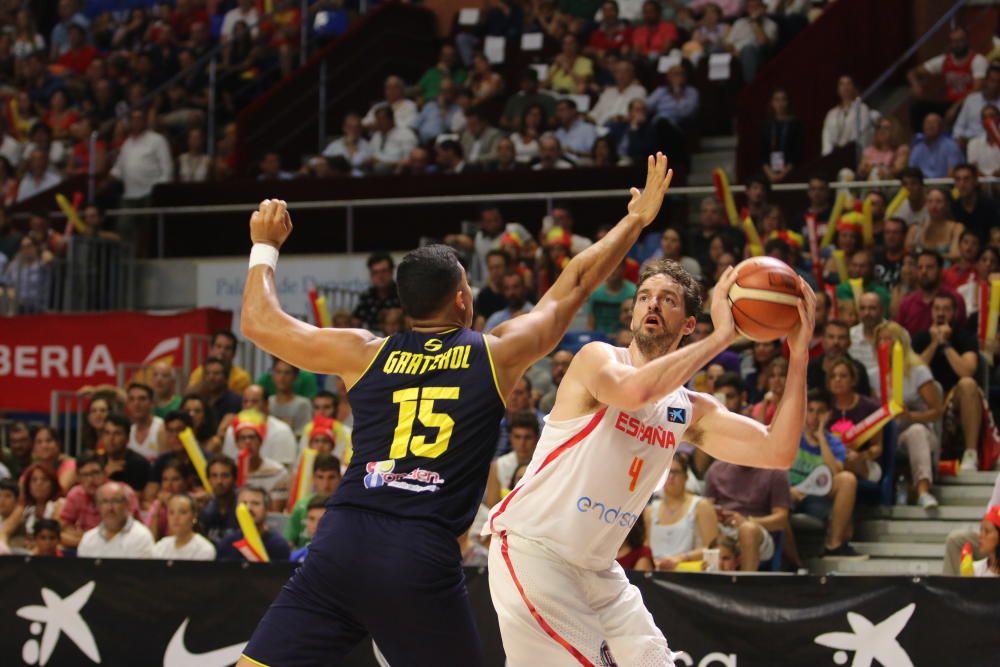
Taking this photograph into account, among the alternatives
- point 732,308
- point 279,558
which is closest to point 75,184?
point 279,558

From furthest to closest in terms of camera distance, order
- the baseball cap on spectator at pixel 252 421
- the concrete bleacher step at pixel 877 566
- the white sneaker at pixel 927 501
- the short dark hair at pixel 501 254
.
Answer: the short dark hair at pixel 501 254 < the baseball cap on spectator at pixel 252 421 < the white sneaker at pixel 927 501 < the concrete bleacher step at pixel 877 566

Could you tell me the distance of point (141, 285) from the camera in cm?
1886

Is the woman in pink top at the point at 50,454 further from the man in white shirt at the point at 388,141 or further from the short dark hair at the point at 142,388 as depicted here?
the man in white shirt at the point at 388,141

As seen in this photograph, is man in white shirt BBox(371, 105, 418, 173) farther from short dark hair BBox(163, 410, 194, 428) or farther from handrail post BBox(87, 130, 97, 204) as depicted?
short dark hair BBox(163, 410, 194, 428)

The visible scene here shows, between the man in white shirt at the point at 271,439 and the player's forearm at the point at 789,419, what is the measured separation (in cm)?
796

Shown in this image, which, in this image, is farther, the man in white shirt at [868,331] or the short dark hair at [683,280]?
the man in white shirt at [868,331]

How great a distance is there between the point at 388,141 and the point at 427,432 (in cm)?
1378

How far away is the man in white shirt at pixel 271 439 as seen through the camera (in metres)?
13.5

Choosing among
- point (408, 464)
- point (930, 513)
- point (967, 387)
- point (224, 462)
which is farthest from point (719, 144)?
point (408, 464)

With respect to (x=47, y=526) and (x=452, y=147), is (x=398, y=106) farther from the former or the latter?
(x=47, y=526)

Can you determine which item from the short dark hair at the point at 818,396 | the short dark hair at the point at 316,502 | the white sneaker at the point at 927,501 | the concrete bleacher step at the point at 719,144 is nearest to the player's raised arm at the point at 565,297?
the short dark hair at the point at 316,502

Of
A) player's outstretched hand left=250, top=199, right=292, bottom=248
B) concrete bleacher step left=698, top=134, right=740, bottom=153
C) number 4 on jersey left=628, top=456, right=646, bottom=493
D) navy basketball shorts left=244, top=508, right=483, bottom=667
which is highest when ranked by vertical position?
concrete bleacher step left=698, top=134, right=740, bottom=153

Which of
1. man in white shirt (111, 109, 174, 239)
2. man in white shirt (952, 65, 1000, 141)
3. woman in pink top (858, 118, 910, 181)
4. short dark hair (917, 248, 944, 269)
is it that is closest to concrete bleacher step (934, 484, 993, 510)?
short dark hair (917, 248, 944, 269)

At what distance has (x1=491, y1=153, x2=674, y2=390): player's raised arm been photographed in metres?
5.68
